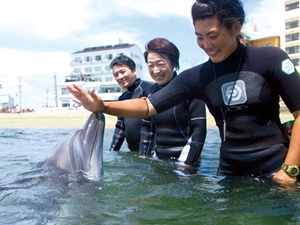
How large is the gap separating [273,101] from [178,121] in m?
1.53

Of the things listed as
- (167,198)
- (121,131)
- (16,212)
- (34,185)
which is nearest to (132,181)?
(167,198)

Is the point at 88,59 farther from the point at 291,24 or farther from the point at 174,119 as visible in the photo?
the point at 174,119

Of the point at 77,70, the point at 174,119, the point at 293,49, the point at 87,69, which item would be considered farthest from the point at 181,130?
→ the point at 77,70

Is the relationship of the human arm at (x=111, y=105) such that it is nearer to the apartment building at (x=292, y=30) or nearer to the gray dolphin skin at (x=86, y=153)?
the gray dolphin skin at (x=86, y=153)

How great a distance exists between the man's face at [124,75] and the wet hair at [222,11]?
2.58 m

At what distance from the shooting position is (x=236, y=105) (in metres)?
2.48

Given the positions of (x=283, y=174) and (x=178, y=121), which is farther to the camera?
(x=178, y=121)

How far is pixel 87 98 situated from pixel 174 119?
154 cm

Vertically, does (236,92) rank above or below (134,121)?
above

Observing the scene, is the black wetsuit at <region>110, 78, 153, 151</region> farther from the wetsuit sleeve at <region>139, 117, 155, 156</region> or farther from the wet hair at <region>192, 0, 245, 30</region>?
the wet hair at <region>192, 0, 245, 30</region>

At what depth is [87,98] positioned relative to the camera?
250cm

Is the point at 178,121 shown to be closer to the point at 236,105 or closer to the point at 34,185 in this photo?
the point at 236,105

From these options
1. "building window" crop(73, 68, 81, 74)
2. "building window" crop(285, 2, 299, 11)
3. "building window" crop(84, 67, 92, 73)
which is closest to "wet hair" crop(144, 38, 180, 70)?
"building window" crop(285, 2, 299, 11)

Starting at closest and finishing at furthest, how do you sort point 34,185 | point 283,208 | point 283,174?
point 283,208 < point 283,174 < point 34,185
